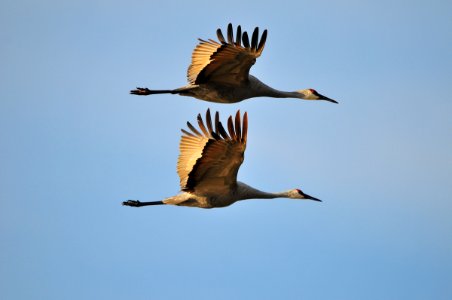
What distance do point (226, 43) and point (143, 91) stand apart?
2.87 metres

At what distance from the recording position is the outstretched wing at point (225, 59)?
23016mm

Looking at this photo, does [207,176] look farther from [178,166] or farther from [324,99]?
[324,99]

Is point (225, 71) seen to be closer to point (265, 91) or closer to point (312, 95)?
point (265, 91)

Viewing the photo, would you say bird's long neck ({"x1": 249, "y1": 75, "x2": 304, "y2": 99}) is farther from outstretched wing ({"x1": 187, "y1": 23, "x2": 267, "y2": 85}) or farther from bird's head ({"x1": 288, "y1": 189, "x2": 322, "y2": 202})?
bird's head ({"x1": 288, "y1": 189, "x2": 322, "y2": 202})

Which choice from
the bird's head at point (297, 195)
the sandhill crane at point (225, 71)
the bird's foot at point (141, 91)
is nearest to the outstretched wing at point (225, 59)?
the sandhill crane at point (225, 71)

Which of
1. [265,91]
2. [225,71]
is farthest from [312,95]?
[225,71]

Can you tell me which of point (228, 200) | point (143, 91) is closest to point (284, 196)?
point (228, 200)

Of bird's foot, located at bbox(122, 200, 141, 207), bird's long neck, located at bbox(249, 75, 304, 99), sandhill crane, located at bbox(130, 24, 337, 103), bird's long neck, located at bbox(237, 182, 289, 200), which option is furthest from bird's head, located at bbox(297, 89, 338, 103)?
bird's foot, located at bbox(122, 200, 141, 207)

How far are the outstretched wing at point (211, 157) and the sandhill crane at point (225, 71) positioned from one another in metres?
0.65

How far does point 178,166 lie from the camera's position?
23719 mm

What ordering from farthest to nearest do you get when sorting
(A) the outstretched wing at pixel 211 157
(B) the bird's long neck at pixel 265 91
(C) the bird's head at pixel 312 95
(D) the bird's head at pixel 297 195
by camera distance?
(C) the bird's head at pixel 312 95
(D) the bird's head at pixel 297 195
(B) the bird's long neck at pixel 265 91
(A) the outstretched wing at pixel 211 157

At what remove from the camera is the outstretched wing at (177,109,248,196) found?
2212 cm

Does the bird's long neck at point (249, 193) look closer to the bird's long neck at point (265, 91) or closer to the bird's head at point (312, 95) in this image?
the bird's long neck at point (265, 91)

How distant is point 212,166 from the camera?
22766 mm
